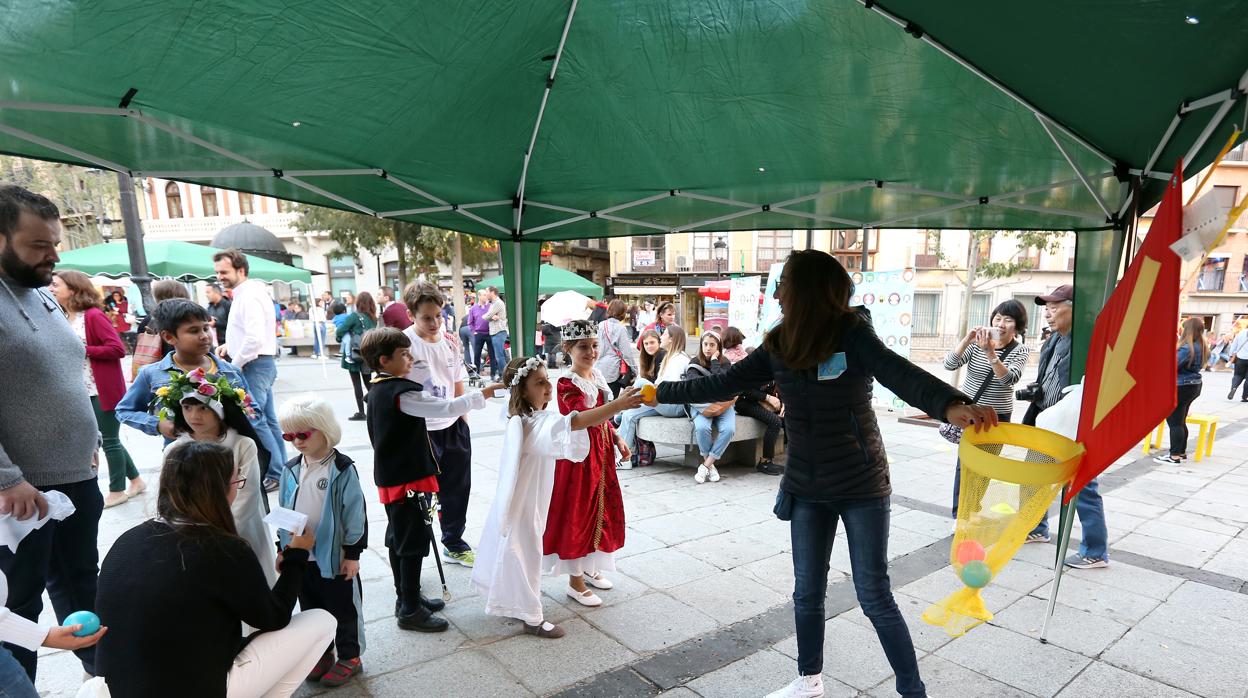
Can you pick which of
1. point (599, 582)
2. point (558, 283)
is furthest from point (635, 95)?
point (558, 283)

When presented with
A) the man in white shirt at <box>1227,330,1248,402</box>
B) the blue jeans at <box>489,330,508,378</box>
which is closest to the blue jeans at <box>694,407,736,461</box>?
the blue jeans at <box>489,330,508,378</box>

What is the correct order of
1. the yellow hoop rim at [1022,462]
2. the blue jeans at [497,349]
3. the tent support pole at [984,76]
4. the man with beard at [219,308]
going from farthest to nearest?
the blue jeans at [497,349], the man with beard at [219,308], the tent support pole at [984,76], the yellow hoop rim at [1022,462]

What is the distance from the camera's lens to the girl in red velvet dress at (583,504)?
3141 mm

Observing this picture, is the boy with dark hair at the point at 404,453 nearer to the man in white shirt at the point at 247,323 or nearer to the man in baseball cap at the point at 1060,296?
the man in white shirt at the point at 247,323

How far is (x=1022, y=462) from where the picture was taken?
179 cm

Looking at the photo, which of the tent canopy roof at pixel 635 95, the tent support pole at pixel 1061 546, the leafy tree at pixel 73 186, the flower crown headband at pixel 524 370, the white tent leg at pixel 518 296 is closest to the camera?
the tent canopy roof at pixel 635 95

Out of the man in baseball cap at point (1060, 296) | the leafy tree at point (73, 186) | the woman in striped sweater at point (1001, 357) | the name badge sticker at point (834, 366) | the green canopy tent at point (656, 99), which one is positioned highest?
the leafy tree at point (73, 186)

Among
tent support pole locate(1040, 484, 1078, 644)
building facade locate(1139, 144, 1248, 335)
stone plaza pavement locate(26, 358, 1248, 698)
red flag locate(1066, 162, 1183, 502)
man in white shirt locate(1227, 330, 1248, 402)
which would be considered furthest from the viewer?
building facade locate(1139, 144, 1248, 335)

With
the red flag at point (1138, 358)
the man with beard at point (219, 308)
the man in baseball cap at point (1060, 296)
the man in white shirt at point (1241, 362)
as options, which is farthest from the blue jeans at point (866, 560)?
the man in white shirt at point (1241, 362)

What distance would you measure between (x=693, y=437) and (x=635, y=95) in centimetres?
368

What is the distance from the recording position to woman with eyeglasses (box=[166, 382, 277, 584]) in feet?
7.73

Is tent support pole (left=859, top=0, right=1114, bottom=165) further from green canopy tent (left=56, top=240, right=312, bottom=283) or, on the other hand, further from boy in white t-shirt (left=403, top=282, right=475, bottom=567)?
green canopy tent (left=56, top=240, right=312, bottom=283)

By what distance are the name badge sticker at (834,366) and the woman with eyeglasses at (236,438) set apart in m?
2.30

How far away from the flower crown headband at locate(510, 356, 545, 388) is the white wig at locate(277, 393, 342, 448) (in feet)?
2.68
